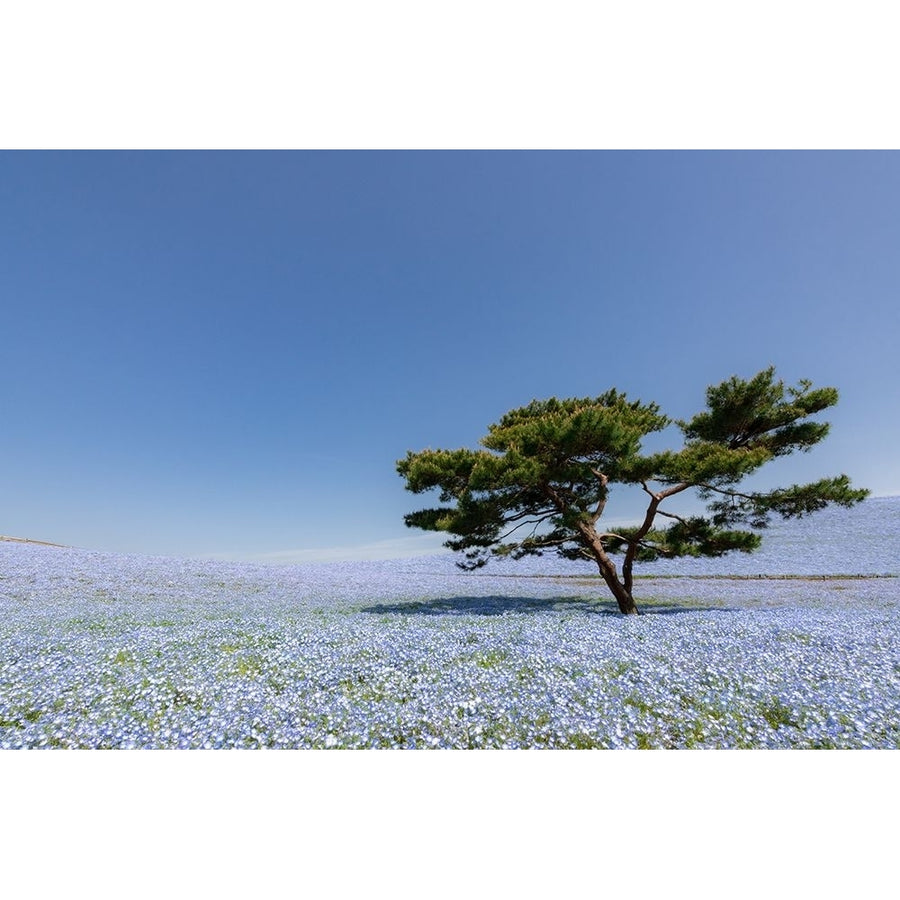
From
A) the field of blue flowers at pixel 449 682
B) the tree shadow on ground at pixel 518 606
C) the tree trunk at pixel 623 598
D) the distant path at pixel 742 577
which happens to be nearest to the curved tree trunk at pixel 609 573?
the tree trunk at pixel 623 598

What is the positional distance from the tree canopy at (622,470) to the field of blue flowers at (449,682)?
12.3ft

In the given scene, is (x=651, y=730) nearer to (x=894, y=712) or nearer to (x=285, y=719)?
(x=894, y=712)

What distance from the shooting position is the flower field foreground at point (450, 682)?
5.25m

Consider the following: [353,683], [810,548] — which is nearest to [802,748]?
[353,683]

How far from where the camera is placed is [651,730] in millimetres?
5277

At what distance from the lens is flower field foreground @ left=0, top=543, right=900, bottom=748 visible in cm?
525

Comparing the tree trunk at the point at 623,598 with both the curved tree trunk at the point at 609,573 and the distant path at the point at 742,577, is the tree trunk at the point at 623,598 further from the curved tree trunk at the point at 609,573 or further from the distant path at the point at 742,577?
the distant path at the point at 742,577

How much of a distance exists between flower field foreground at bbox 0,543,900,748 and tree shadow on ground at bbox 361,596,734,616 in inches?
130

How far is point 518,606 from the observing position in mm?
17047

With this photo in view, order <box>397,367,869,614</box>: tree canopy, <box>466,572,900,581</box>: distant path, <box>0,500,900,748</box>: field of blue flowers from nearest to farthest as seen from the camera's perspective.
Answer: <box>0,500,900,748</box>: field of blue flowers < <box>397,367,869,614</box>: tree canopy < <box>466,572,900,581</box>: distant path

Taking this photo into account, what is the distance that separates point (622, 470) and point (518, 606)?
7.34 m

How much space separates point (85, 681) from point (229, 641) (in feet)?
7.95

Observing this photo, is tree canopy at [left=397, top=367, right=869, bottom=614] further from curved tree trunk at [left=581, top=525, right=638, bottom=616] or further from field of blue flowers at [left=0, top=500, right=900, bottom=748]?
field of blue flowers at [left=0, top=500, right=900, bottom=748]

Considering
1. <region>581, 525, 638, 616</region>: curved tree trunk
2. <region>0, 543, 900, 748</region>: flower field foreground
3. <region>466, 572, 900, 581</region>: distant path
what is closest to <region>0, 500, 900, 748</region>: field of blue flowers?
<region>0, 543, 900, 748</region>: flower field foreground
